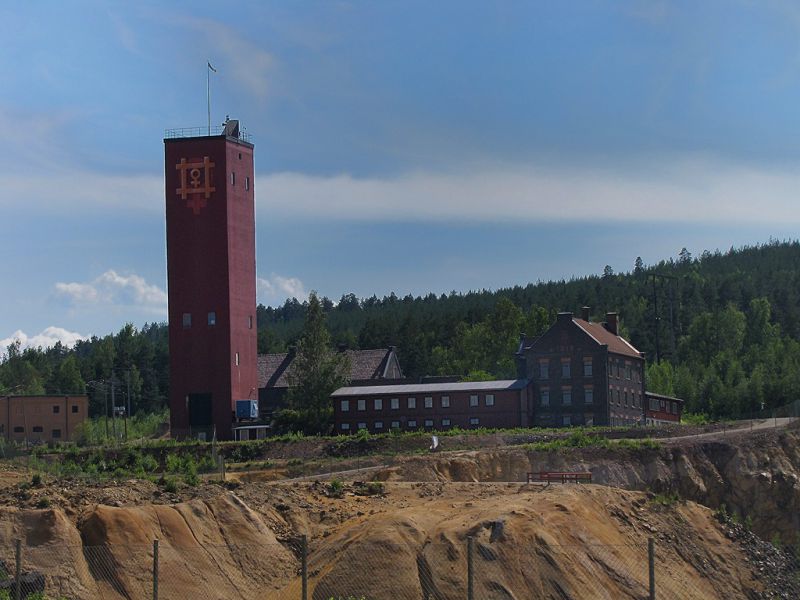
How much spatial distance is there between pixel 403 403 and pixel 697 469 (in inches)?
1104

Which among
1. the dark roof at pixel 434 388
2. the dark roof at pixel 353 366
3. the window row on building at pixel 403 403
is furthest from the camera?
the dark roof at pixel 353 366

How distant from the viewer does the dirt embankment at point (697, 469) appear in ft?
221

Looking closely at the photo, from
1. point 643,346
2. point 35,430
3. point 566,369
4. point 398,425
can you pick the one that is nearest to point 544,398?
point 566,369

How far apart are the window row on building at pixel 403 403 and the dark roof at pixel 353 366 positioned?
1581cm

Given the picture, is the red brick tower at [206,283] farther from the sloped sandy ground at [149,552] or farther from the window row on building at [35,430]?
the sloped sandy ground at [149,552]

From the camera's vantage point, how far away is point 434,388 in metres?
94.5

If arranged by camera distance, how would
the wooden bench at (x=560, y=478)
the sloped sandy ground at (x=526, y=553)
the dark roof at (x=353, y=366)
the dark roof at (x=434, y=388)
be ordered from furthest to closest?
the dark roof at (x=353, y=366), the dark roof at (x=434, y=388), the wooden bench at (x=560, y=478), the sloped sandy ground at (x=526, y=553)

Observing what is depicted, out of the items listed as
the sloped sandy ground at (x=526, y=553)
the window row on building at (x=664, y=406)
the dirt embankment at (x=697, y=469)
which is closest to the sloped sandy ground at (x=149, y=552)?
the sloped sandy ground at (x=526, y=553)

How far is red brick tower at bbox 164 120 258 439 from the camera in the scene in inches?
3573

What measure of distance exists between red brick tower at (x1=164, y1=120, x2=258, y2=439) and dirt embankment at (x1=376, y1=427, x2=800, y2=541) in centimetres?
2733

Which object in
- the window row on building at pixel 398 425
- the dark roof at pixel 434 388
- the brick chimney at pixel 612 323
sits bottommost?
the window row on building at pixel 398 425

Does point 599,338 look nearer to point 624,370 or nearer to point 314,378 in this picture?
point 624,370

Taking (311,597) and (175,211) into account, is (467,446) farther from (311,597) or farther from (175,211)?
(311,597)

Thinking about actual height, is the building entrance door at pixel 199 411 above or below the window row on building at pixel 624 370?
below
